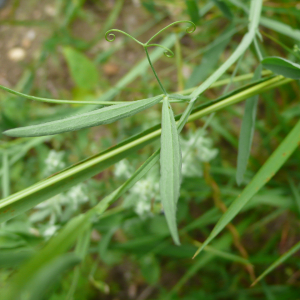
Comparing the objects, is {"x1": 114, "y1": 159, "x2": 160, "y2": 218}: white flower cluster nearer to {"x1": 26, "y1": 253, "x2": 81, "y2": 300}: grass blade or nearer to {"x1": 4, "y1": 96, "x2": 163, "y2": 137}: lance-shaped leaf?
{"x1": 4, "y1": 96, "x2": 163, "y2": 137}: lance-shaped leaf

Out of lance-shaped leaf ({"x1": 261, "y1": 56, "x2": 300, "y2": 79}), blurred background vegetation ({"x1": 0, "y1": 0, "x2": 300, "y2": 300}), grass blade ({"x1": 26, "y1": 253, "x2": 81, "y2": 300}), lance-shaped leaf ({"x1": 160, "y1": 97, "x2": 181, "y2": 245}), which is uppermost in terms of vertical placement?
lance-shaped leaf ({"x1": 261, "y1": 56, "x2": 300, "y2": 79})

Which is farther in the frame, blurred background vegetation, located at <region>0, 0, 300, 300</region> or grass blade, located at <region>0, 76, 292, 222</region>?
blurred background vegetation, located at <region>0, 0, 300, 300</region>

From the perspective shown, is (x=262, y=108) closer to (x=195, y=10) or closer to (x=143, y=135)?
(x=195, y=10)

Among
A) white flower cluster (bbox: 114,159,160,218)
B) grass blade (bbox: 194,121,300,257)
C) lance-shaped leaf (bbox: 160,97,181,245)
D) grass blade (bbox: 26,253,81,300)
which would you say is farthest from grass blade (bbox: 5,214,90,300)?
white flower cluster (bbox: 114,159,160,218)

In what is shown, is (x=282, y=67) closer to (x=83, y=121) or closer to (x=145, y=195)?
(x=83, y=121)

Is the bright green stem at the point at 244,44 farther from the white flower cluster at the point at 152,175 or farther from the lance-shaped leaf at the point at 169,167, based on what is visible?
the white flower cluster at the point at 152,175

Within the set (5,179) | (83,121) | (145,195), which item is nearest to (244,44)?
(83,121)
